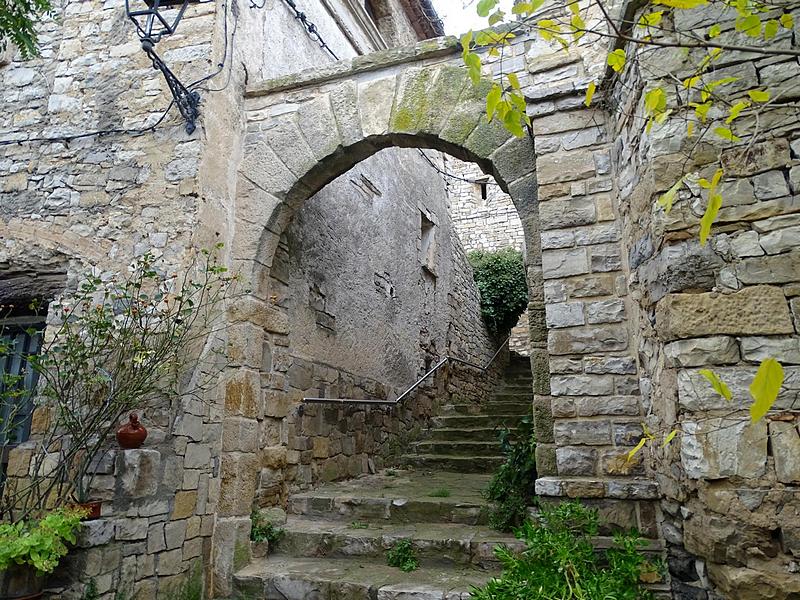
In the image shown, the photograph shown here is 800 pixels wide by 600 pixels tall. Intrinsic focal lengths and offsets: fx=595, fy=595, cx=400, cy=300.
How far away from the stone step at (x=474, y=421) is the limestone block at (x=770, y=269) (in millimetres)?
3876

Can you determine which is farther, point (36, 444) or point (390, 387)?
point (390, 387)

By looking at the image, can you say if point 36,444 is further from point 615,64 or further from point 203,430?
point 615,64

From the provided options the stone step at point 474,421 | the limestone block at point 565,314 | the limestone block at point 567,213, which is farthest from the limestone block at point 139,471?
the stone step at point 474,421

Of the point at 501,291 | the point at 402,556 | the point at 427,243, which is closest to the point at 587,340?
the point at 402,556

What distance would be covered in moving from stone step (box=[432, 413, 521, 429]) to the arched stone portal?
101 inches

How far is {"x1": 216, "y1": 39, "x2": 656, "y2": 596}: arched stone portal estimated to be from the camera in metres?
2.97

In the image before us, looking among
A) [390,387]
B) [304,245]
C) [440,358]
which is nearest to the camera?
[304,245]

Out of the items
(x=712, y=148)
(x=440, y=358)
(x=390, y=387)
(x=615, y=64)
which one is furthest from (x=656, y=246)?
(x=440, y=358)

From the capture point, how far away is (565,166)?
10.9ft

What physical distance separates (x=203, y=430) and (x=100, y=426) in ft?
2.12

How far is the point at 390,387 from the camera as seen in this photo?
6.12m

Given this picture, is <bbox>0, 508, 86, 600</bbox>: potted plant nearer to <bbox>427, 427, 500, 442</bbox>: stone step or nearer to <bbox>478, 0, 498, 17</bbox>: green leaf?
<bbox>478, 0, 498, 17</bbox>: green leaf

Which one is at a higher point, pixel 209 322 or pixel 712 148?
pixel 712 148

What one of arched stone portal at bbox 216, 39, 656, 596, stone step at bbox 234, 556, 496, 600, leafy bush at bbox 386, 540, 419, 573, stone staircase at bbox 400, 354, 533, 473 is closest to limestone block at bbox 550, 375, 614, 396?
arched stone portal at bbox 216, 39, 656, 596
